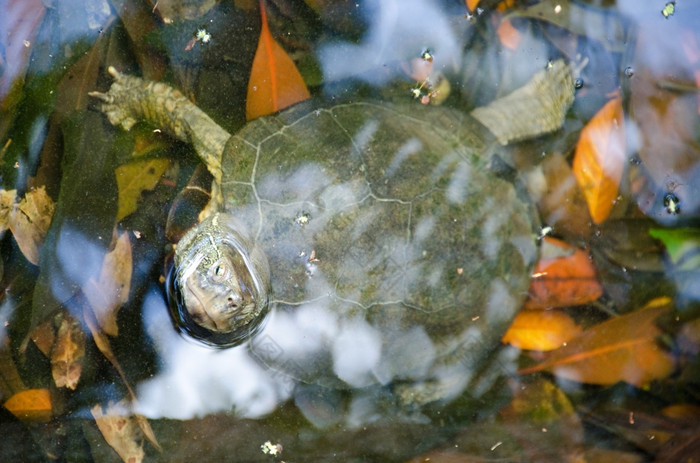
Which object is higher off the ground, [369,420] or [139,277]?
[139,277]

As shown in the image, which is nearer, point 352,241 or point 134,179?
point 352,241

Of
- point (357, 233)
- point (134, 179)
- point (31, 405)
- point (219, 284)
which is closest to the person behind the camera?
point (219, 284)

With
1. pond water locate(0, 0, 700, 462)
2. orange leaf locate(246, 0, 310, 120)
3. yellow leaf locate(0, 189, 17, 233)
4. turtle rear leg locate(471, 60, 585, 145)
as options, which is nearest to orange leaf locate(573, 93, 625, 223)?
pond water locate(0, 0, 700, 462)

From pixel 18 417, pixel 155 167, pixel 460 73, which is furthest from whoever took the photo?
pixel 460 73

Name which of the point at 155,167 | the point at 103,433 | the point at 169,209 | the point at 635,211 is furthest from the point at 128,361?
the point at 635,211

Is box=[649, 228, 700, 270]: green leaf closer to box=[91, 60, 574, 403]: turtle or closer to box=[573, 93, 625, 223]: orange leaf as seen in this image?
box=[573, 93, 625, 223]: orange leaf

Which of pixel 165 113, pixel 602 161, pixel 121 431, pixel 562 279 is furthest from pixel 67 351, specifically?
pixel 602 161

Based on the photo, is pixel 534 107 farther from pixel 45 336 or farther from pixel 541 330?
pixel 45 336

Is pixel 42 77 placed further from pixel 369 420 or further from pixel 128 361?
pixel 369 420

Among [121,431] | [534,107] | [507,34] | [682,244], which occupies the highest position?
[507,34]
